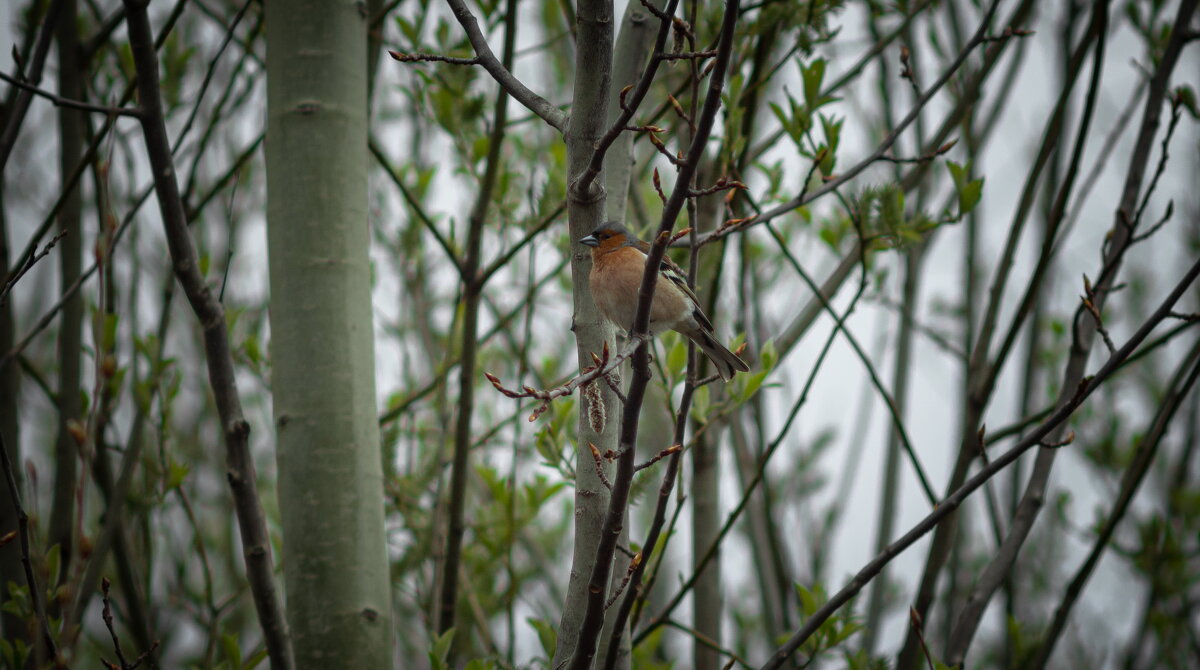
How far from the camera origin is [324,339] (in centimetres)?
293

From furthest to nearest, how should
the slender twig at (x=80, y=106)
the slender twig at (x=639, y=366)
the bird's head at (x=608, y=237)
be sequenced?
1. the bird's head at (x=608, y=237)
2. the slender twig at (x=80, y=106)
3. the slender twig at (x=639, y=366)

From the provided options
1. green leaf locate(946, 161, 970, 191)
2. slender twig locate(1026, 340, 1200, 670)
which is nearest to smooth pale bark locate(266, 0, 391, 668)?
green leaf locate(946, 161, 970, 191)

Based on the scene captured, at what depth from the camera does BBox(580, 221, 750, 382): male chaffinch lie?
3.36 m

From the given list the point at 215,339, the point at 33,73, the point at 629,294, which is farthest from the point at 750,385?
the point at 33,73

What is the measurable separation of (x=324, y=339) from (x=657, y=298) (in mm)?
1174

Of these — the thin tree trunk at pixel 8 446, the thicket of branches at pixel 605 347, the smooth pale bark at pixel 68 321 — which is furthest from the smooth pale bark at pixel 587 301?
the thin tree trunk at pixel 8 446

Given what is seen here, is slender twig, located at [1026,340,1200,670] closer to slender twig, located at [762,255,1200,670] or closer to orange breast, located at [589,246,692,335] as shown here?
slender twig, located at [762,255,1200,670]

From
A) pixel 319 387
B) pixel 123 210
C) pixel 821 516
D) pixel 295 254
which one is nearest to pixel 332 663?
pixel 319 387

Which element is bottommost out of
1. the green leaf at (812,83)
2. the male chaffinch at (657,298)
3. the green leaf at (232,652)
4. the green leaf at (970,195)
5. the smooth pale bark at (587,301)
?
the green leaf at (232,652)

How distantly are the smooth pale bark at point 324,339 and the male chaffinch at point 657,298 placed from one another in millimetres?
897

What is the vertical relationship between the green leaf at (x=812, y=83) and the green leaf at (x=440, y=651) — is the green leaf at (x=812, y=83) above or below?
above

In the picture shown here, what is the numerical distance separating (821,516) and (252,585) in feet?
17.4

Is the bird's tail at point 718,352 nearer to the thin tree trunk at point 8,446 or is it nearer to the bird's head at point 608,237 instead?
the bird's head at point 608,237

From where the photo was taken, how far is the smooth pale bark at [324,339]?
2816 millimetres
